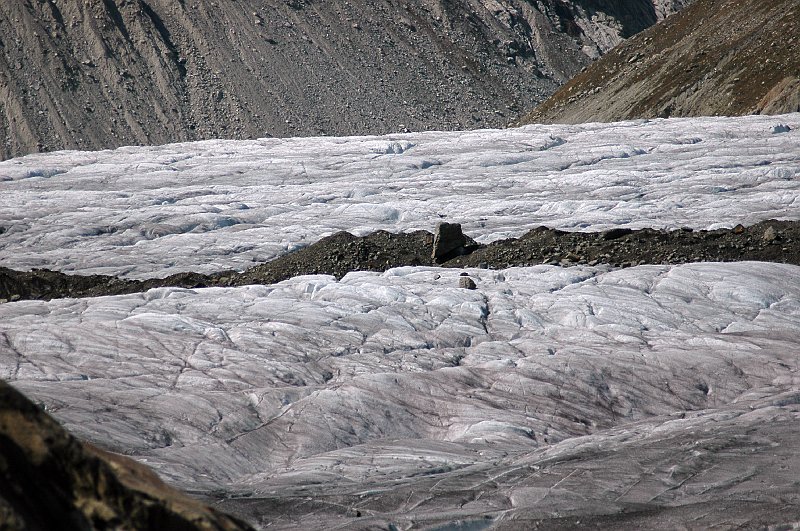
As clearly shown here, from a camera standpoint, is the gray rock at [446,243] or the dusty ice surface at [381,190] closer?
the gray rock at [446,243]

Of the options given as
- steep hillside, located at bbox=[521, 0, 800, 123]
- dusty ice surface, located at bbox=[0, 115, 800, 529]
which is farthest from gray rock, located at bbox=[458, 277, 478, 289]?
steep hillside, located at bbox=[521, 0, 800, 123]

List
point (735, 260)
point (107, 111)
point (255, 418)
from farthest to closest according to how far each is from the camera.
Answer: point (107, 111)
point (735, 260)
point (255, 418)

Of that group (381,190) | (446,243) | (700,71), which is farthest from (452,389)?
(700,71)

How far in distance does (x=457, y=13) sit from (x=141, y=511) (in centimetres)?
8839

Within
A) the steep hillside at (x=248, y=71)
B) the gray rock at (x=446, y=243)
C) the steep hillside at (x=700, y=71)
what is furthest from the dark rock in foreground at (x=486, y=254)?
the steep hillside at (x=248, y=71)

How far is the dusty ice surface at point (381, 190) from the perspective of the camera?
27.4m

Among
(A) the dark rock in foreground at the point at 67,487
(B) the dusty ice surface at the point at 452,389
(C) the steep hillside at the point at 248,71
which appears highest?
(C) the steep hillside at the point at 248,71

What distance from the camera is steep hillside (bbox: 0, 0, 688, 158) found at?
69.6 metres

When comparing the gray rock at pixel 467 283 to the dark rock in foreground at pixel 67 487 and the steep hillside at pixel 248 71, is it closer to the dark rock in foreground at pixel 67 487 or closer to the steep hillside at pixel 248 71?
the dark rock in foreground at pixel 67 487

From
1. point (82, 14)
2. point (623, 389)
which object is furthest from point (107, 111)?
point (623, 389)

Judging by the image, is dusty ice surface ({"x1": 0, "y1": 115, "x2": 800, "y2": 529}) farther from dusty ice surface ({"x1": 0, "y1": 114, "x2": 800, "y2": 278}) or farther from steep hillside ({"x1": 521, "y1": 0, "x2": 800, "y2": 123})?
steep hillside ({"x1": 521, "y1": 0, "x2": 800, "y2": 123})

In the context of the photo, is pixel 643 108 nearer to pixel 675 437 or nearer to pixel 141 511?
pixel 675 437

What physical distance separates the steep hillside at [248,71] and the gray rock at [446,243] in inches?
1938

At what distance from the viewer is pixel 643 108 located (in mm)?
51781
